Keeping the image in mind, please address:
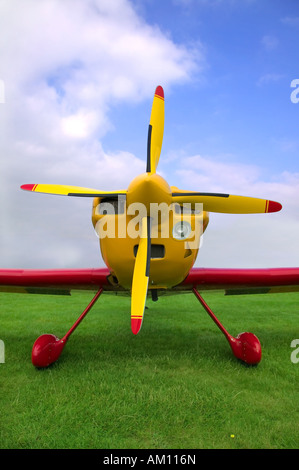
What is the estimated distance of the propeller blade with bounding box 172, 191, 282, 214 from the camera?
186 inches

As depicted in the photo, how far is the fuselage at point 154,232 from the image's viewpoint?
14.7 feet

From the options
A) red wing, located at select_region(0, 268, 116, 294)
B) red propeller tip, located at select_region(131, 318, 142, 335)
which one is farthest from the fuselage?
red wing, located at select_region(0, 268, 116, 294)

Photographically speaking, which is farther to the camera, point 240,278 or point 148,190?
point 240,278

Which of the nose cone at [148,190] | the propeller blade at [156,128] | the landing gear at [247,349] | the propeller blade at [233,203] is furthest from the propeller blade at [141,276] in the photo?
the landing gear at [247,349]

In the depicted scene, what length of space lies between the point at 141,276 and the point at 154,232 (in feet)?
2.49

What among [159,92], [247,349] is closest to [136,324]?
[247,349]

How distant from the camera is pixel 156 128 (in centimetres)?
527

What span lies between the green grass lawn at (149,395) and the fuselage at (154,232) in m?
1.63

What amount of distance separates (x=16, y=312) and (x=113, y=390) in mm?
8598

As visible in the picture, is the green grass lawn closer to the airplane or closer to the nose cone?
the airplane

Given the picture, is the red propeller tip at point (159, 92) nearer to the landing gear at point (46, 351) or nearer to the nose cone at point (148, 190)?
the nose cone at point (148, 190)

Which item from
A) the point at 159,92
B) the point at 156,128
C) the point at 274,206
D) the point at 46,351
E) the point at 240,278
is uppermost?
the point at 159,92

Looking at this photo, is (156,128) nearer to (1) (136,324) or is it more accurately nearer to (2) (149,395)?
(1) (136,324)
